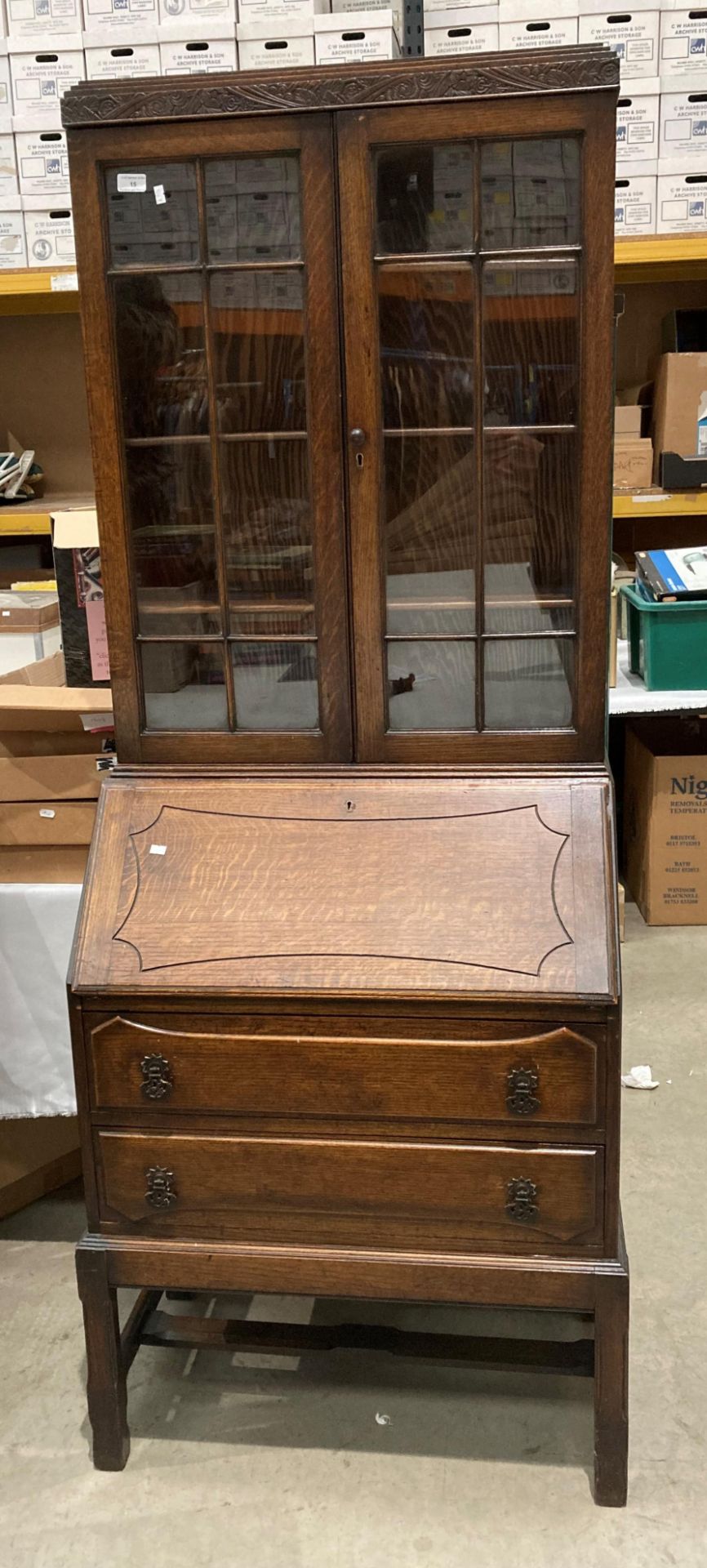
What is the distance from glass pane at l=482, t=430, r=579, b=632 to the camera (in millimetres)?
1662

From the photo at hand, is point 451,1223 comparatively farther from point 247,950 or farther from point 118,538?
point 118,538

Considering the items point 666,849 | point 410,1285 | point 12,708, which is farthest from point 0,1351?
point 666,849

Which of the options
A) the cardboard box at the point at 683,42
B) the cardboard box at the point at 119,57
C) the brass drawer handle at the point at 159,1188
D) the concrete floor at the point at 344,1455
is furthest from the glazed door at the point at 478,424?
the cardboard box at the point at 683,42

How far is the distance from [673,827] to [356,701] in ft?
6.53

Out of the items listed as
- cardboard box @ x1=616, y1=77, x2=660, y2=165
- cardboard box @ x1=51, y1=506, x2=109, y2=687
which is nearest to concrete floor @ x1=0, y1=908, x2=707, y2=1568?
cardboard box @ x1=51, y1=506, x2=109, y2=687

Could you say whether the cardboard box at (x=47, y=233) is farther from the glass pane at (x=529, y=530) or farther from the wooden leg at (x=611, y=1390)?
the wooden leg at (x=611, y=1390)

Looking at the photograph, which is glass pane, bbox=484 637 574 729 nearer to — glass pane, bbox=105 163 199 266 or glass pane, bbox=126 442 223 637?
glass pane, bbox=126 442 223 637

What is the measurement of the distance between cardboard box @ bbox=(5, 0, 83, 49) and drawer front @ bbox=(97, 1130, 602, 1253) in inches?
102

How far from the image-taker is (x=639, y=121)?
10.3ft

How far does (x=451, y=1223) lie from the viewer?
5.42 feet

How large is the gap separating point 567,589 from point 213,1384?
132 centimetres

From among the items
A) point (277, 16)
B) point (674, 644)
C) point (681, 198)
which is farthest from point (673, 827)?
point (277, 16)

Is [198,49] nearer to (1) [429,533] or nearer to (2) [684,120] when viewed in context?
(2) [684,120]

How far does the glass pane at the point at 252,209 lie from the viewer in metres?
1.60
